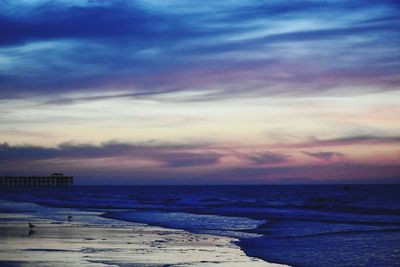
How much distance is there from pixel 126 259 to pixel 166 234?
827cm

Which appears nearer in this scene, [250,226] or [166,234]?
[166,234]

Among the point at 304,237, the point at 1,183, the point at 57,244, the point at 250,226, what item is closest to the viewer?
the point at 57,244

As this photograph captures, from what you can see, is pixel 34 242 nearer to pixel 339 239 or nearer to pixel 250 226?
pixel 339 239

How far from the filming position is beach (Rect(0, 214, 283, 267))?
15.1 m

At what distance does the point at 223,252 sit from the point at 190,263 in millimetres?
2789

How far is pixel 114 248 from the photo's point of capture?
17.9 m

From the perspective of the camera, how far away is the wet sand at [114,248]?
15055mm

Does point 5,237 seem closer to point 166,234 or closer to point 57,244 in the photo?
point 57,244

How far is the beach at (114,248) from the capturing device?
15.1 m

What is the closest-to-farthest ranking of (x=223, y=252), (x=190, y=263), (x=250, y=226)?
(x=190, y=263)
(x=223, y=252)
(x=250, y=226)

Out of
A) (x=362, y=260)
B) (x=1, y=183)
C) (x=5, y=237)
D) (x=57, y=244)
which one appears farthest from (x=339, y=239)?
(x=1, y=183)

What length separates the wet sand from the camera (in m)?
15.1

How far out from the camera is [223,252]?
17.6m

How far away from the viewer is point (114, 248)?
1791 centimetres
